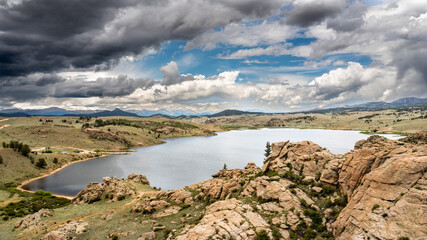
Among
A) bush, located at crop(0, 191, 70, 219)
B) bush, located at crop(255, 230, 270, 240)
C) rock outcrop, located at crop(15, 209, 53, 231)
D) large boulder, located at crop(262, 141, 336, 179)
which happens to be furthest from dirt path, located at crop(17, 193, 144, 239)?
bush, located at crop(255, 230, 270, 240)

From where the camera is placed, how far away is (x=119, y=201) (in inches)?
1900

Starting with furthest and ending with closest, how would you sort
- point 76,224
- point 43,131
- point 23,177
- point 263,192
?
1. point 43,131
2. point 23,177
3. point 76,224
4. point 263,192

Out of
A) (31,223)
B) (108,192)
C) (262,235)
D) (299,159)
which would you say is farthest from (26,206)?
(299,159)

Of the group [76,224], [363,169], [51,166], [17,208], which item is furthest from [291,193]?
[51,166]

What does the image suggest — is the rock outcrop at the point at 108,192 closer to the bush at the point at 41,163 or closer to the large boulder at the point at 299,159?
the large boulder at the point at 299,159

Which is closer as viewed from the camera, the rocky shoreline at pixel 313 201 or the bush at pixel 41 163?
the rocky shoreline at pixel 313 201

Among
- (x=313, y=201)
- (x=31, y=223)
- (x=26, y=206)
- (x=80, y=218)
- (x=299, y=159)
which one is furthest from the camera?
(x=26, y=206)

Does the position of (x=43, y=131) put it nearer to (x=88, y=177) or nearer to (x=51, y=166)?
(x=51, y=166)

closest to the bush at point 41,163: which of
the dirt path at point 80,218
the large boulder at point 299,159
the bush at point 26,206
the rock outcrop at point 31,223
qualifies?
the bush at point 26,206

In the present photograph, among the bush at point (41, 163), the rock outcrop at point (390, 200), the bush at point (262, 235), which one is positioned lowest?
the bush at point (41, 163)

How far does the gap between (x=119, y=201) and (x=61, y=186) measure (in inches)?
1928

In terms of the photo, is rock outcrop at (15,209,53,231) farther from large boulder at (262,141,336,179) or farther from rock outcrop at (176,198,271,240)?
large boulder at (262,141,336,179)

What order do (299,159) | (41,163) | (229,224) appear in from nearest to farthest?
(229,224) < (299,159) < (41,163)

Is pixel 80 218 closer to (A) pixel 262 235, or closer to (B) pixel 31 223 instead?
(B) pixel 31 223
